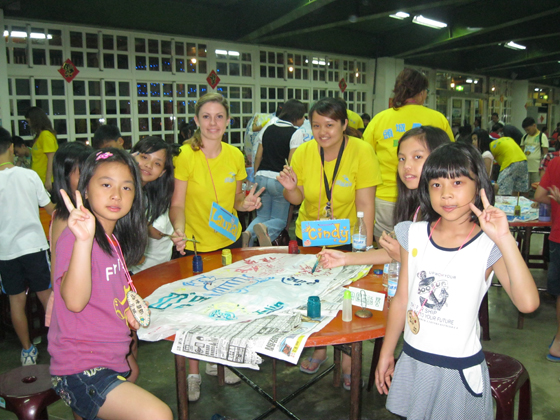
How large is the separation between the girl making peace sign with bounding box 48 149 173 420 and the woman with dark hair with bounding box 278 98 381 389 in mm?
1342

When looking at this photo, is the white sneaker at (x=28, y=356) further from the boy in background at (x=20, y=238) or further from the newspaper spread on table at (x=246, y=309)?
the newspaper spread on table at (x=246, y=309)

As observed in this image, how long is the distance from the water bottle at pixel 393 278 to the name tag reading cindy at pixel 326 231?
0.52m

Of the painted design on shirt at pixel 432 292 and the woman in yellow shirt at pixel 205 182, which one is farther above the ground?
the woman in yellow shirt at pixel 205 182

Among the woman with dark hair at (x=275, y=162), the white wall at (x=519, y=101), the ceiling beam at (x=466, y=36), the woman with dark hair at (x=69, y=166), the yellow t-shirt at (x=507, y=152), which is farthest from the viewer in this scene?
the white wall at (x=519, y=101)

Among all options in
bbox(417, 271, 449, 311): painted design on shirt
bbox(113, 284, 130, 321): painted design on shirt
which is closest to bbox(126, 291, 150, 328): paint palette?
bbox(113, 284, 130, 321): painted design on shirt

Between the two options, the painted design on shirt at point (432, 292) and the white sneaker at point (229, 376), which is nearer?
the painted design on shirt at point (432, 292)

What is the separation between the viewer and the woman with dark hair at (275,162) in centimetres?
467

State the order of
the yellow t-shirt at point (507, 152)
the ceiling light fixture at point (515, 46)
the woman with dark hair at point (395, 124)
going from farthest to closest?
1. the ceiling light fixture at point (515, 46)
2. the yellow t-shirt at point (507, 152)
3. the woman with dark hair at point (395, 124)

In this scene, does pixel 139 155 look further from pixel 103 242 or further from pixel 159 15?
pixel 159 15

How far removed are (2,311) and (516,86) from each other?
67.9 feet

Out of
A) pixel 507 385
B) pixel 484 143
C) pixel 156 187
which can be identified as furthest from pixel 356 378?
pixel 484 143

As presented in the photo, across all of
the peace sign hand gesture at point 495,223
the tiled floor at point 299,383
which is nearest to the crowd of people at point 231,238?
the peace sign hand gesture at point 495,223

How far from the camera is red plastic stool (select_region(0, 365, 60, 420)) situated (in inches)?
70.7

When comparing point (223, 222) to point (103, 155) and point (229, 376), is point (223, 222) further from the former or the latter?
point (103, 155)
